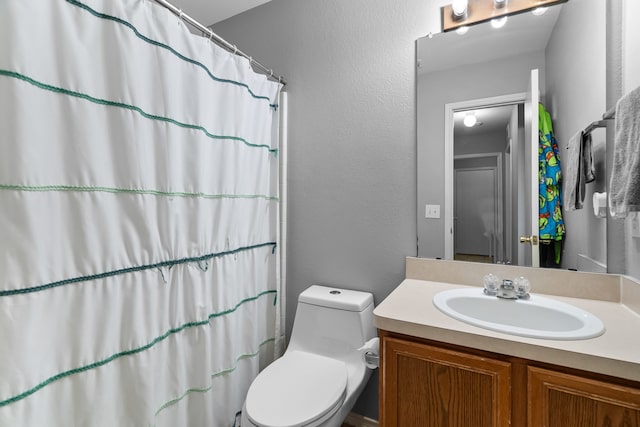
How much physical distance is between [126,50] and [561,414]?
67.4 inches

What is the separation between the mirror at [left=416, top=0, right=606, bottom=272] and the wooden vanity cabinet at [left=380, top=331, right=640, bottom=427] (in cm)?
62

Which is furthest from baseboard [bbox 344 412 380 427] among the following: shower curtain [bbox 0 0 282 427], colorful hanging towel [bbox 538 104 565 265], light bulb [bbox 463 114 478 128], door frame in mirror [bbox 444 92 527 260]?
light bulb [bbox 463 114 478 128]

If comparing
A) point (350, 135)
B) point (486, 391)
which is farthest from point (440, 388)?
point (350, 135)

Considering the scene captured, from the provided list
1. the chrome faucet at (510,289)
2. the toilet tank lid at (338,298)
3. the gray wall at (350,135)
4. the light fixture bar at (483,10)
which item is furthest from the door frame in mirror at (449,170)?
the toilet tank lid at (338,298)

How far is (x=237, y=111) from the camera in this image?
1.51m

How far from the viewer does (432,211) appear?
150cm

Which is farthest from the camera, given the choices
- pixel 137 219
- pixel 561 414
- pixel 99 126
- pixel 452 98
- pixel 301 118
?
pixel 301 118

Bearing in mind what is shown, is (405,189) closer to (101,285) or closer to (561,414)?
(561,414)

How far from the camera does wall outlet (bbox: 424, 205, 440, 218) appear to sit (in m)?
1.49

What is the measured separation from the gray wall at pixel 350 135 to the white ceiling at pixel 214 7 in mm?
127

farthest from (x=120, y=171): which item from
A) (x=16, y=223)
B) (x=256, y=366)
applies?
(x=256, y=366)

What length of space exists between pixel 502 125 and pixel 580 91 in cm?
29

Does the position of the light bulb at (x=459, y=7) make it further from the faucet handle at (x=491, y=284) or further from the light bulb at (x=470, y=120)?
the faucet handle at (x=491, y=284)

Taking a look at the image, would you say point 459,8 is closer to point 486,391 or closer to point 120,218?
point 486,391
